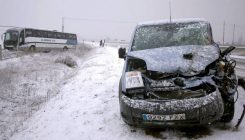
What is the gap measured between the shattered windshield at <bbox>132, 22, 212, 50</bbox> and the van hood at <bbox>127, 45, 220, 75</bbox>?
34cm

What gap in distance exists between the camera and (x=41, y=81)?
12094 millimetres

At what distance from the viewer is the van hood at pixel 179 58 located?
4957 mm

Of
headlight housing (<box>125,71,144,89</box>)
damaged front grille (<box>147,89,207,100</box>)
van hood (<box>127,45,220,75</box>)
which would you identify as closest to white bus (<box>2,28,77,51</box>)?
van hood (<box>127,45,220,75</box>)

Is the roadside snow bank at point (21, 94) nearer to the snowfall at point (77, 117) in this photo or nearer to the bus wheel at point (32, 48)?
the snowfall at point (77, 117)

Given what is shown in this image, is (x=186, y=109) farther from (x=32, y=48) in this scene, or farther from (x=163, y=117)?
(x=32, y=48)

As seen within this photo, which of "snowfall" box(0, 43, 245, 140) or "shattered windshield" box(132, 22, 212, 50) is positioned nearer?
"snowfall" box(0, 43, 245, 140)

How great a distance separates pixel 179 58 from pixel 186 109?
1299mm

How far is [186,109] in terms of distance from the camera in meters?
4.27

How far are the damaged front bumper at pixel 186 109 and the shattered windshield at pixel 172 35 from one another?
6.32 feet

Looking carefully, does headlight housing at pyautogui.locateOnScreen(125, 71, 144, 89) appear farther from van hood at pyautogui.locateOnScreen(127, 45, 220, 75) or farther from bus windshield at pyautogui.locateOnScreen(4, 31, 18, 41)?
bus windshield at pyautogui.locateOnScreen(4, 31, 18, 41)

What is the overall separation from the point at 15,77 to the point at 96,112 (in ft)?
23.1

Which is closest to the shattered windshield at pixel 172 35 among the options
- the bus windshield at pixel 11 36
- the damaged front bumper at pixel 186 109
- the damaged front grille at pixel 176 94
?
the damaged front grille at pixel 176 94

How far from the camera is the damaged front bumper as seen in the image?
14.0ft

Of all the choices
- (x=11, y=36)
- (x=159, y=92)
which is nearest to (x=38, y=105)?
(x=159, y=92)
